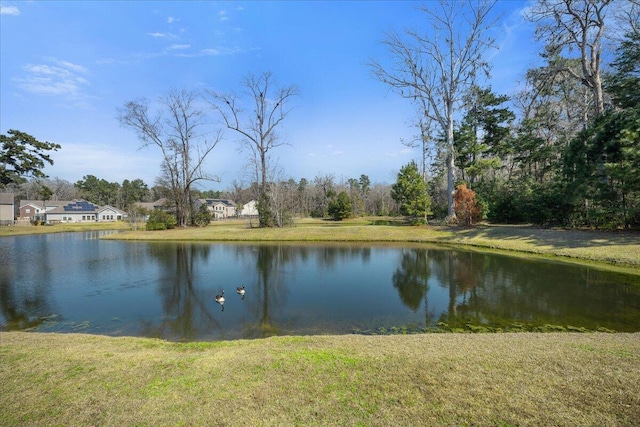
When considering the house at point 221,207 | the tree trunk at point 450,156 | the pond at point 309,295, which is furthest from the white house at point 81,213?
the tree trunk at point 450,156

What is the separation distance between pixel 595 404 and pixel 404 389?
2.00 meters

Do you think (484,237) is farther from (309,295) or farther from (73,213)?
(73,213)

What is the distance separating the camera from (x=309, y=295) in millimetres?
10578

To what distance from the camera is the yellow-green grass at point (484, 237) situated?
15.5 metres

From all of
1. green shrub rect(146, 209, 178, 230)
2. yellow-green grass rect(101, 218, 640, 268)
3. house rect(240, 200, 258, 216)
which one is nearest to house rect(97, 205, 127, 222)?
house rect(240, 200, 258, 216)

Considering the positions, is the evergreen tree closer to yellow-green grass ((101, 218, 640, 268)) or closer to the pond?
yellow-green grass ((101, 218, 640, 268))

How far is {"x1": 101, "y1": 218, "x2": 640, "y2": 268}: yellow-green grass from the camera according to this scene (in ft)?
50.8

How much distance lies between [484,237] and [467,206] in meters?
5.02

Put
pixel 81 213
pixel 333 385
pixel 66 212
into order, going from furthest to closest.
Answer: pixel 81 213
pixel 66 212
pixel 333 385

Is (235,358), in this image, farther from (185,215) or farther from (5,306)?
(185,215)

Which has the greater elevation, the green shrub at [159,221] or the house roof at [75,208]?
the house roof at [75,208]

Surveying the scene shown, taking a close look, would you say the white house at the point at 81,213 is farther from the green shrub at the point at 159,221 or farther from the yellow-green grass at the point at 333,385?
the yellow-green grass at the point at 333,385

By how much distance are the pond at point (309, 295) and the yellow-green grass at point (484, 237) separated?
203cm

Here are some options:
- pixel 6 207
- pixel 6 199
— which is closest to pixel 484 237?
pixel 6 207
